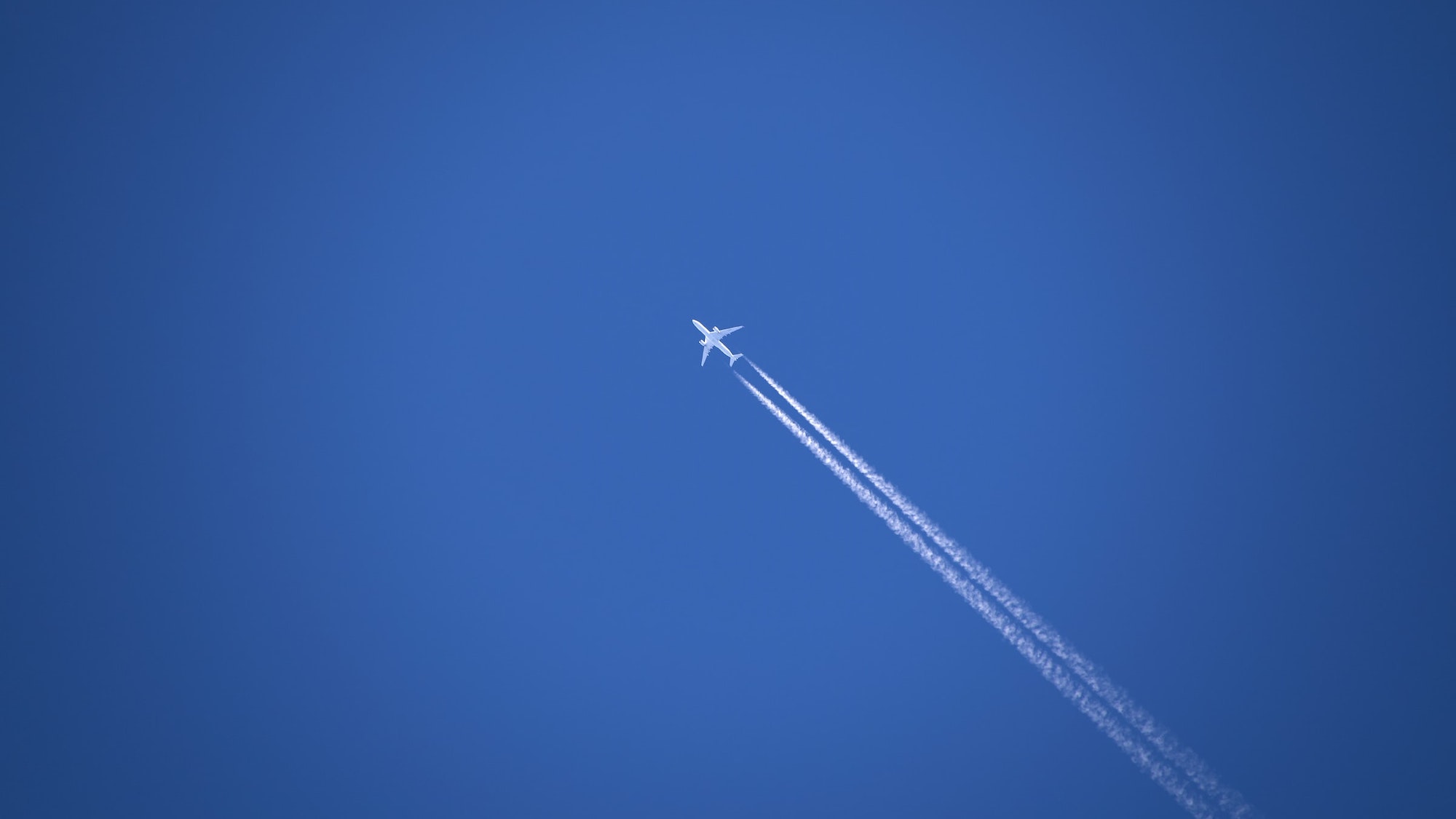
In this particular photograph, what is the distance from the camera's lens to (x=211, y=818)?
51.7 meters

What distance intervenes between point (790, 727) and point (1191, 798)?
2253 cm

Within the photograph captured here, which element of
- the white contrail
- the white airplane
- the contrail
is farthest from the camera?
the white airplane

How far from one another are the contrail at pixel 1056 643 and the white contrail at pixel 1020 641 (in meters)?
0.67

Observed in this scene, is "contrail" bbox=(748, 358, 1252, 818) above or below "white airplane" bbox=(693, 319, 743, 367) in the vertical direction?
below

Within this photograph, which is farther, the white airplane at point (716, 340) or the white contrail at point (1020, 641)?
the white airplane at point (716, 340)

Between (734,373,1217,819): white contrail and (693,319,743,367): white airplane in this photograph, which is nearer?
(734,373,1217,819): white contrail

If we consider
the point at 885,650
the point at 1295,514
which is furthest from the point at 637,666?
the point at 1295,514

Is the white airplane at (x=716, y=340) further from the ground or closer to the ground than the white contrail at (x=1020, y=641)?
further from the ground

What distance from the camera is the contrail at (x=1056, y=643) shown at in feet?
125

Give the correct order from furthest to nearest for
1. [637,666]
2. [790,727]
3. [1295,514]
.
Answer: [637,666] < [790,727] < [1295,514]

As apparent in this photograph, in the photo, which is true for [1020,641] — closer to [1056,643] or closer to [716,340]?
[1056,643]

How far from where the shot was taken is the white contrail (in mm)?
37594

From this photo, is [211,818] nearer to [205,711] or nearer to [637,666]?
[205,711]

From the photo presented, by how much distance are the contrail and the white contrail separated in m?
0.67
